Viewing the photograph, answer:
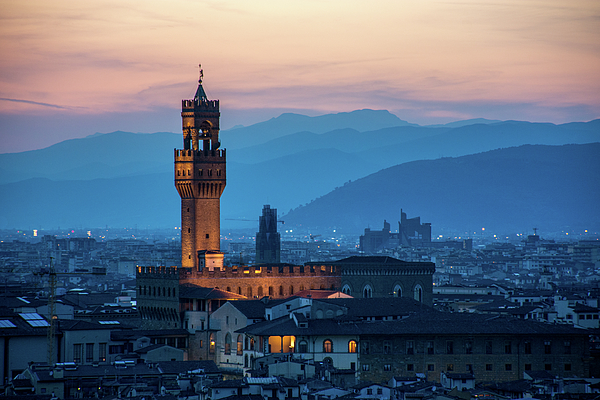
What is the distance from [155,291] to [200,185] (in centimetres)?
896

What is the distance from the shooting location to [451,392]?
191 feet

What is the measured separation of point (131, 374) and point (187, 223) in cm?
3162

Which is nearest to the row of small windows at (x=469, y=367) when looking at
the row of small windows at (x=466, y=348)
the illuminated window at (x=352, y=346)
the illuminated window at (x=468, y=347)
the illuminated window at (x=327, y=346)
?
the row of small windows at (x=466, y=348)

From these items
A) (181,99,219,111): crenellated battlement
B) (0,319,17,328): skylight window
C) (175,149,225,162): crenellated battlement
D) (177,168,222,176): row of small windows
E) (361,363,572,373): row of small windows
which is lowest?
(361,363,572,373): row of small windows

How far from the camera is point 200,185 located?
95.4 meters

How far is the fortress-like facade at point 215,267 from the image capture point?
9138 cm

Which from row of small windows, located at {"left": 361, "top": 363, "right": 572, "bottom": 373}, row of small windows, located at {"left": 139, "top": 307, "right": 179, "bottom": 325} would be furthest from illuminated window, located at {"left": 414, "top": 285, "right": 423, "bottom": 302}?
row of small windows, located at {"left": 361, "top": 363, "right": 572, "bottom": 373}

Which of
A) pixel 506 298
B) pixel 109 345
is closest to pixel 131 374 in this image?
pixel 109 345

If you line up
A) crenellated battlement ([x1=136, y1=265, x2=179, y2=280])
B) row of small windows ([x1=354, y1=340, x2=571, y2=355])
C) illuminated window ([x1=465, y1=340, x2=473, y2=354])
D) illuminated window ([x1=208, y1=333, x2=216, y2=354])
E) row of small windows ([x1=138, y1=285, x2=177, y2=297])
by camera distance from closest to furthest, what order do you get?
row of small windows ([x1=354, y1=340, x2=571, y2=355]) → illuminated window ([x1=465, y1=340, x2=473, y2=354]) → illuminated window ([x1=208, y1=333, x2=216, y2=354]) → row of small windows ([x1=138, y1=285, x2=177, y2=297]) → crenellated battlement ([x1=136, y1=265, x2=179, y2=280])

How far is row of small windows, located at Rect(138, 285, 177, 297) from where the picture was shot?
89050 mm

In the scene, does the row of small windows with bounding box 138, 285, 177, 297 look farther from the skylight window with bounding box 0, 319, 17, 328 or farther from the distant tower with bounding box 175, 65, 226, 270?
the skylight window with bounding box 0, 319, 17, 328

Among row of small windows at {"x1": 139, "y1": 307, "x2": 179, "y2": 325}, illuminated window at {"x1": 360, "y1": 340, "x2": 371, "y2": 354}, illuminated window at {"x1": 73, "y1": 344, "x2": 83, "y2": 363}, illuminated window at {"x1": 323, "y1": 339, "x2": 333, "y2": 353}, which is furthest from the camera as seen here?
row of small windows at {"x1": 139, "y1": 307, "x2": 179, "y2": 325}

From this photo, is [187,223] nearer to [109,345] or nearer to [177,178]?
[177,178]

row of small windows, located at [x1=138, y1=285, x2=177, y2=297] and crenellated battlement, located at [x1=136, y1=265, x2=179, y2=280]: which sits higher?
crenellated battlement, located at [x1=136, y1=265, x2=179, y2=280]
